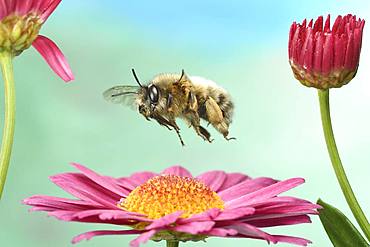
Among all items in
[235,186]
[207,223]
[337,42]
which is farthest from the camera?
[235,186]

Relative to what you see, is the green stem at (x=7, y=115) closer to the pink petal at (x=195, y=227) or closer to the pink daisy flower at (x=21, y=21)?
the pink daisy flower at (x=21, y=21)

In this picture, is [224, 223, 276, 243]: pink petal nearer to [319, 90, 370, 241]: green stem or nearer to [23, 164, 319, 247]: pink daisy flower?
[23, 164, 319, 247]: pink daisy flower

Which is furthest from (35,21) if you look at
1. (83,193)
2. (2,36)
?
(83,193)

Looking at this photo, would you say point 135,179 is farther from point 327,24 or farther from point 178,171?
point 327,24

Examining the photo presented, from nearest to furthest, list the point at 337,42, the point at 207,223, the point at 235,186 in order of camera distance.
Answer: the point at 207,223 < the point at 337,42 < the point at 235,186

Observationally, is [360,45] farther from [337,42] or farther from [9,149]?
[9,149]

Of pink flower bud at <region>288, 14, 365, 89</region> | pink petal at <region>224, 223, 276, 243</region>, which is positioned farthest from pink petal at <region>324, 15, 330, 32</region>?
pink petal at <region>224, 223, 276, 243</region>

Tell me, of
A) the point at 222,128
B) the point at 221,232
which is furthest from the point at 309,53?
the point at 221,232
